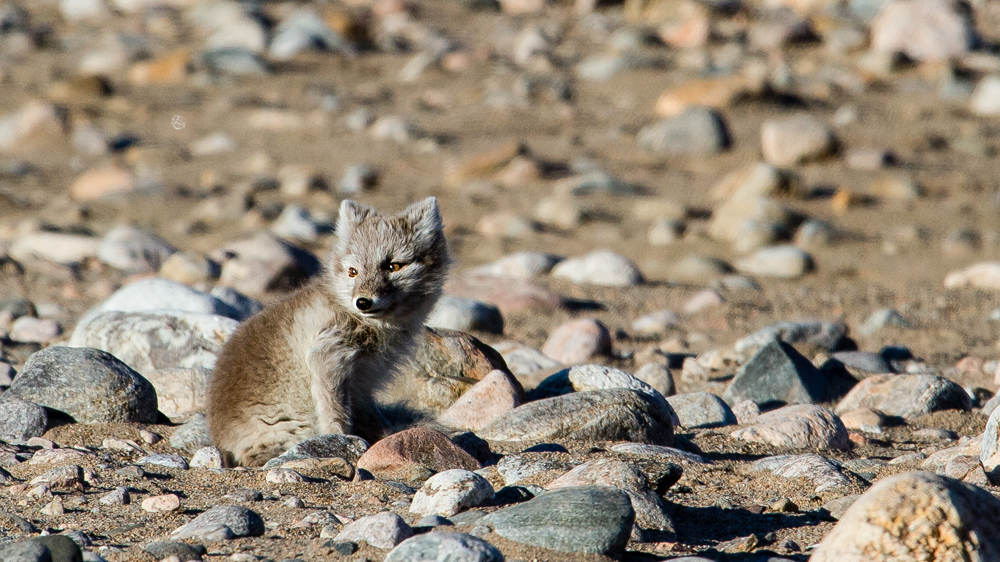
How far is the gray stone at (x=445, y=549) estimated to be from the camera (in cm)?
288

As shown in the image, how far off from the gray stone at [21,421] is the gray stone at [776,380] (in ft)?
12.1

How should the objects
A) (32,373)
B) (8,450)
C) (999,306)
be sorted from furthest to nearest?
(999,306) → (32,373) → (8,450)

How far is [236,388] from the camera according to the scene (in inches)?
186

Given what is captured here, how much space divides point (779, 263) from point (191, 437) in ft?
20.5

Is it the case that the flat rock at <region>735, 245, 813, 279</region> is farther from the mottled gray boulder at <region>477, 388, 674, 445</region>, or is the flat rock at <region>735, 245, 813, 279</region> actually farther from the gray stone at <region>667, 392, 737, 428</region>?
the mottled gray boulder at <region>477, 388, 674, 445</region>

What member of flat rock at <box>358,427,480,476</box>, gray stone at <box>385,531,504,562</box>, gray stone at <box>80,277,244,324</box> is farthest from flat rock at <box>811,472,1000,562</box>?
gray stone at <box>80,277,244,324</box>

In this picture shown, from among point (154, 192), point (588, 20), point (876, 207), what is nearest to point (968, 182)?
point (876, 207)

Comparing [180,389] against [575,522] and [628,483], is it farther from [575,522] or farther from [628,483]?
[575,522]

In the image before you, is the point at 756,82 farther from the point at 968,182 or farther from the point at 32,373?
the point at 32,373

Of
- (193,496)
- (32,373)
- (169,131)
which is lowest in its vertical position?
(169,131)

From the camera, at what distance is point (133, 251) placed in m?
9.34

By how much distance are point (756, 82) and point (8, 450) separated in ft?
35.4

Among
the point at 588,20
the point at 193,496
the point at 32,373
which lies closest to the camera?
the point at 193,496

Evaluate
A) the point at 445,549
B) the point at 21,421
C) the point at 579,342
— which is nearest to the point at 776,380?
the point at 579,342
